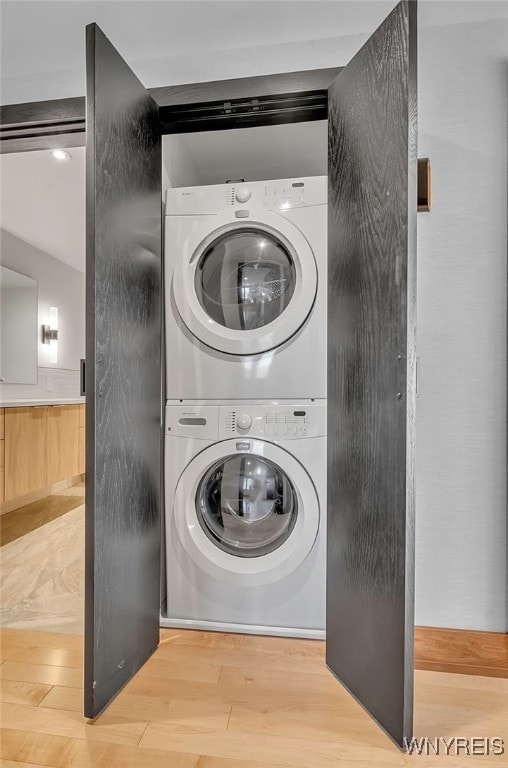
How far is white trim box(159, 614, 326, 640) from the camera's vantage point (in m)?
1.77

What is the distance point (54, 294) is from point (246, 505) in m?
3.67

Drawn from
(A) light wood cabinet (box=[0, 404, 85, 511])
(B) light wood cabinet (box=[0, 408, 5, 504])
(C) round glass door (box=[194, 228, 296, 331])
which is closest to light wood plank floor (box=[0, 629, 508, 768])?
(C) round glass door (box=[194, 228, 296, 331])

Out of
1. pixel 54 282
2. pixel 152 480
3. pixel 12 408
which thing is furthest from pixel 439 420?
pixel 54 282

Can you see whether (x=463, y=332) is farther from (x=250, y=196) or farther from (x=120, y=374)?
(x=120, y=374)

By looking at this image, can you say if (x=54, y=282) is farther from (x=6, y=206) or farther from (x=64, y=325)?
(x=6, y=206)

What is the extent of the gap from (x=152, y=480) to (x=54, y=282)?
361cm

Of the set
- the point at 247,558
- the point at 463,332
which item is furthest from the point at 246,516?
the point at 463,332

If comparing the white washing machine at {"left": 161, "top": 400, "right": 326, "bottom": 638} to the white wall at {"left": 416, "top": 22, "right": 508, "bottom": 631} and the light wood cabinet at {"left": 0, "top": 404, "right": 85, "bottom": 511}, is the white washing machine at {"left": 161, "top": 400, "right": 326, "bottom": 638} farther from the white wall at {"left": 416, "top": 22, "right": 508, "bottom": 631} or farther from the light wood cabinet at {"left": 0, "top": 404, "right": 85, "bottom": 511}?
the light wood cabinet at {"left": 0, "top": 404, "right": 85, "bottom": 511}

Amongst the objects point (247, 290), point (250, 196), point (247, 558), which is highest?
point (250, 196)

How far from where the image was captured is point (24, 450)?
3205 mm

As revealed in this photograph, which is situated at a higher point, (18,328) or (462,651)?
(18,328)

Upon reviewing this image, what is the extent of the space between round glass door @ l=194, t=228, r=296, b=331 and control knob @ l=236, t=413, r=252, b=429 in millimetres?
335

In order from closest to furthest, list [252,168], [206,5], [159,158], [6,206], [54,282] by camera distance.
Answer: [206,5] → [159,158] → [252,168] → [6,206] → [54,282]

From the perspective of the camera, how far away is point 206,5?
1.66 m
